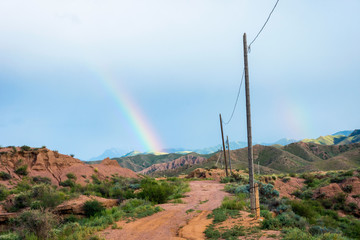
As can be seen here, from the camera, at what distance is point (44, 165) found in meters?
29.0

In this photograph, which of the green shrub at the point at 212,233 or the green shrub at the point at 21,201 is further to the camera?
the green shrub at the point at 21,201

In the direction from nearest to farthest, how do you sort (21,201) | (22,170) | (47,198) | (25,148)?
(47,198)
(21,201)
(22,170)
(25,148)

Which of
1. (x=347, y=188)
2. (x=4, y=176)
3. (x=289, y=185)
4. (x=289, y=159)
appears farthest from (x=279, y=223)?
(x=289, y=159)

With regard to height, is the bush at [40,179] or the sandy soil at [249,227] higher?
the bush at [40,179]

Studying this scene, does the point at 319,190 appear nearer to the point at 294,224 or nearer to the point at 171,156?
the point at 294,224

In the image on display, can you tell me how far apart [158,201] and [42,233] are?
31.5ft

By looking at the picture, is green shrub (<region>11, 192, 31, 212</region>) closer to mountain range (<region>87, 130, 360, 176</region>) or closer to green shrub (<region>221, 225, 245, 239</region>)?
green shrub (<region>221, 225, 245, 239</region>)

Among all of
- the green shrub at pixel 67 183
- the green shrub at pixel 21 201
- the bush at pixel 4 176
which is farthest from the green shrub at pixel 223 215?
the bush at pixel 4 176

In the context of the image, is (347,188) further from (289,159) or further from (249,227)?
(289,159)

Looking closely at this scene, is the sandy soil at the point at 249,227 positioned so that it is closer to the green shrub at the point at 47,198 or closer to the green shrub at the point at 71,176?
the green shrub at the point at 47,198

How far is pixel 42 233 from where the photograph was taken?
9.02 meters

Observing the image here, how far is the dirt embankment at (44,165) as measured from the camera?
26.6 metres

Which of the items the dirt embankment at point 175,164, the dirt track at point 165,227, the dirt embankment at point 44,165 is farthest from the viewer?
the dirt embankment at point 175,164

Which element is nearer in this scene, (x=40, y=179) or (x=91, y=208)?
(x=91, y=208)
